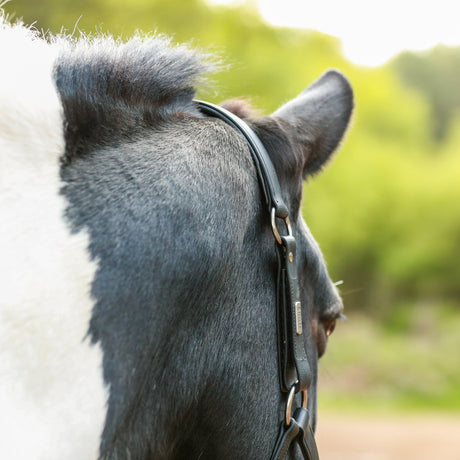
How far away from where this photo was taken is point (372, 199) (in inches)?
925

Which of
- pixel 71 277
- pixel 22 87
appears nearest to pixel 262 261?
pixel 71 277

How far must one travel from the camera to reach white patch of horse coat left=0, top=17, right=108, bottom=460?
111cm

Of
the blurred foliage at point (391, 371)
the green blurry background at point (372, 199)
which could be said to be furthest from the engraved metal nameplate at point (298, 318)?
the green blurry background at point (372, 199)

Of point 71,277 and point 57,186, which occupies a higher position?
point 57,186

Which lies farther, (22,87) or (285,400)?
(285,400)

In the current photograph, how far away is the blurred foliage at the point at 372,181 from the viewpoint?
20703 millimetres

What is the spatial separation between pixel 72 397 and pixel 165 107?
0.65 metres

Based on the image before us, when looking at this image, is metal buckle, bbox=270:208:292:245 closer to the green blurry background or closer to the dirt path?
the dirt path

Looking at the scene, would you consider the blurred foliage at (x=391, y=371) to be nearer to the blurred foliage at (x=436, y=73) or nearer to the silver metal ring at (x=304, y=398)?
the silver metal ring at (x=304, y=398)

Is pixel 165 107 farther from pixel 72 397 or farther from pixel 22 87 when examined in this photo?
pixel 72 397

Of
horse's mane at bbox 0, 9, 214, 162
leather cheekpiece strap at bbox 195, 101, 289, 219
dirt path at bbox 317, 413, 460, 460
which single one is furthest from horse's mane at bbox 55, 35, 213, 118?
dirt path at bbox 317, 413, 460, 460

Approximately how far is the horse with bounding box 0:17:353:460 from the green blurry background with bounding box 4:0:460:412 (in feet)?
49.0

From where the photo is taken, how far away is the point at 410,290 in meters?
25.4

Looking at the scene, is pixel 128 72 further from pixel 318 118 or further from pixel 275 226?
pixel 318 118
